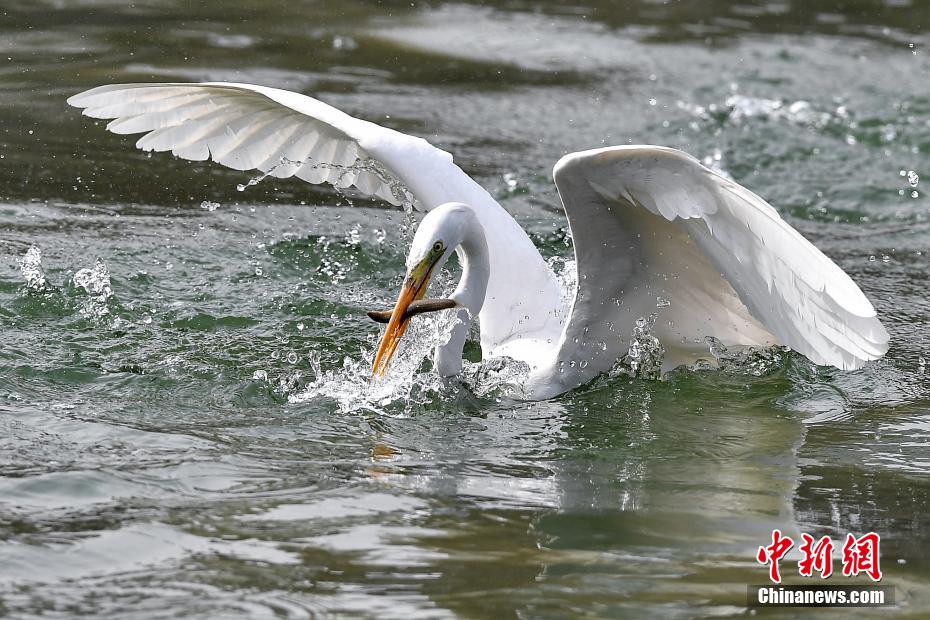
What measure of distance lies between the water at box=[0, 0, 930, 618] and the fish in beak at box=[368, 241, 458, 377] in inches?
9.6

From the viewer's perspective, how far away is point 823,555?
3.70 metres

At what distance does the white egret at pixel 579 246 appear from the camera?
14.7ft

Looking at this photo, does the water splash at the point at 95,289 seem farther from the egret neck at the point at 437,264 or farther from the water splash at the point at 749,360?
the water splash at the point at 749,360

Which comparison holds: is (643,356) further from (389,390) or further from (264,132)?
(264,132)

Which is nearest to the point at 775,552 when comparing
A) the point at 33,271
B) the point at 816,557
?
the point at 816,557

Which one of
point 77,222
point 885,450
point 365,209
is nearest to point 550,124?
point 365,209

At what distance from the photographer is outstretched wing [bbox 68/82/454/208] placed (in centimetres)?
587

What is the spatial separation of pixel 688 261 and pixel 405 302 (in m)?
1.12

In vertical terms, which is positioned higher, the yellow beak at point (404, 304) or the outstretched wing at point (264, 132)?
the outstretched wing at point (264, 132)

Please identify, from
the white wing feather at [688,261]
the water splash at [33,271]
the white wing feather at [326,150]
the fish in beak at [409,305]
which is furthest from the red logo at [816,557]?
the water splash at [33,271]

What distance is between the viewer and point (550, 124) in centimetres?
969

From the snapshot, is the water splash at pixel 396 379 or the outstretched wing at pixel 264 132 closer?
the water splash at pixel 396 379

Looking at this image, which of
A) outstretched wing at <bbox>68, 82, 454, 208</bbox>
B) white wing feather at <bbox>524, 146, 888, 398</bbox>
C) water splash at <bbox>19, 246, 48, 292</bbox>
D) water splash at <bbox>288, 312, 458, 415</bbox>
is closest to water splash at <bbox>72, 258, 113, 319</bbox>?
water splash at <bbox>19, 246, 48, 292</bbox>

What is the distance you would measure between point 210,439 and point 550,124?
5666 millimetres
